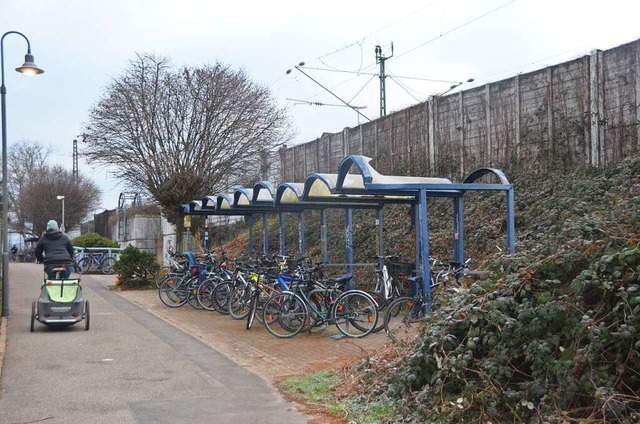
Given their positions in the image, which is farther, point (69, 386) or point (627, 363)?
point (69, 386)

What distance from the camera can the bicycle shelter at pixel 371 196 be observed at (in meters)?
10.1

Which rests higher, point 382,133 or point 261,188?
point 382,133

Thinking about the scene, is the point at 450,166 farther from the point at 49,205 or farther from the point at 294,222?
the point at 49,205

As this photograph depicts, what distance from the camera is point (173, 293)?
48.4 ft

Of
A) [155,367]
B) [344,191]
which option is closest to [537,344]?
[155,367]

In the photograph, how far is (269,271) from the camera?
1227cm

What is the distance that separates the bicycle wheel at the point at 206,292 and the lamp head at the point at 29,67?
5.15m

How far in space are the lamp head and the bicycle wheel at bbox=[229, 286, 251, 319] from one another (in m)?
5.62

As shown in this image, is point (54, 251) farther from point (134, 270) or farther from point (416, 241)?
point (134, 270)

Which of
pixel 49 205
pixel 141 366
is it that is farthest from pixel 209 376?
pixel 49 205

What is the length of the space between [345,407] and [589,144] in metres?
8.50

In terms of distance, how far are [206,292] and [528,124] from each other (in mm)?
Answer: 7353

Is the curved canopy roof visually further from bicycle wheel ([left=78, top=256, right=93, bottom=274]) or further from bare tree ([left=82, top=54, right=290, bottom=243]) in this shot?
bicycle wheel ([left=78, top=256, right=93, bottom=274])

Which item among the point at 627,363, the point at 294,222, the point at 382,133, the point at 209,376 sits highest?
the point at 382,133
